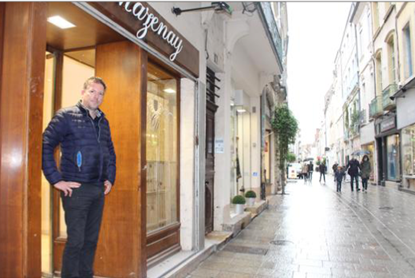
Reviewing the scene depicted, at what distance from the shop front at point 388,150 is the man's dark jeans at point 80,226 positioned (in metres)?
20.1

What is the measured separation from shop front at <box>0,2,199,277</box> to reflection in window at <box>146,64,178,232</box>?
15 millimetres

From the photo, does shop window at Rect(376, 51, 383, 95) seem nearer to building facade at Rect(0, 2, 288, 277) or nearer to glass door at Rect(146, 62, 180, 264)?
building facade at Rect(0, 2, 288, 277)

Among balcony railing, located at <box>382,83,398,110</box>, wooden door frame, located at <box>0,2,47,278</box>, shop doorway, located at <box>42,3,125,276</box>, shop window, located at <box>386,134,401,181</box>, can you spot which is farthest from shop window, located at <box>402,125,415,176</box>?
wooden door frame, located at <box>0,2,47,278</box>

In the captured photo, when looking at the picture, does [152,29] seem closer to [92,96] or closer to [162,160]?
[92,96]

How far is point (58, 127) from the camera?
2.85 meters

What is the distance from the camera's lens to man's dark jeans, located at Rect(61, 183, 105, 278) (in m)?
2.88

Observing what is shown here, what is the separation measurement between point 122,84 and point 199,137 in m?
1.86

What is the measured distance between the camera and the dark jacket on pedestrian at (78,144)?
286 centimetres

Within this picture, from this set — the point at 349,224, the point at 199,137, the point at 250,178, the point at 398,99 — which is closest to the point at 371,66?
the point at 398,99

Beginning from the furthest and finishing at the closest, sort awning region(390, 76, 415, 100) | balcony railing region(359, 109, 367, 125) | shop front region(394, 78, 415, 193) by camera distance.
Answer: balcony railing region(359, 109, 367, 125) → shop front region(394, 78, 415, 193) → awning region(390, 76, 415, 100)

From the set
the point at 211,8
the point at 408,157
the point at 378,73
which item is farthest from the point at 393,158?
the point at 211,8

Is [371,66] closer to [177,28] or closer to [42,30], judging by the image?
[177,28]

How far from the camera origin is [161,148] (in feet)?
17.3

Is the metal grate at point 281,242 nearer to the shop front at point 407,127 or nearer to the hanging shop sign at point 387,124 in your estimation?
the shop front at point 407,127
